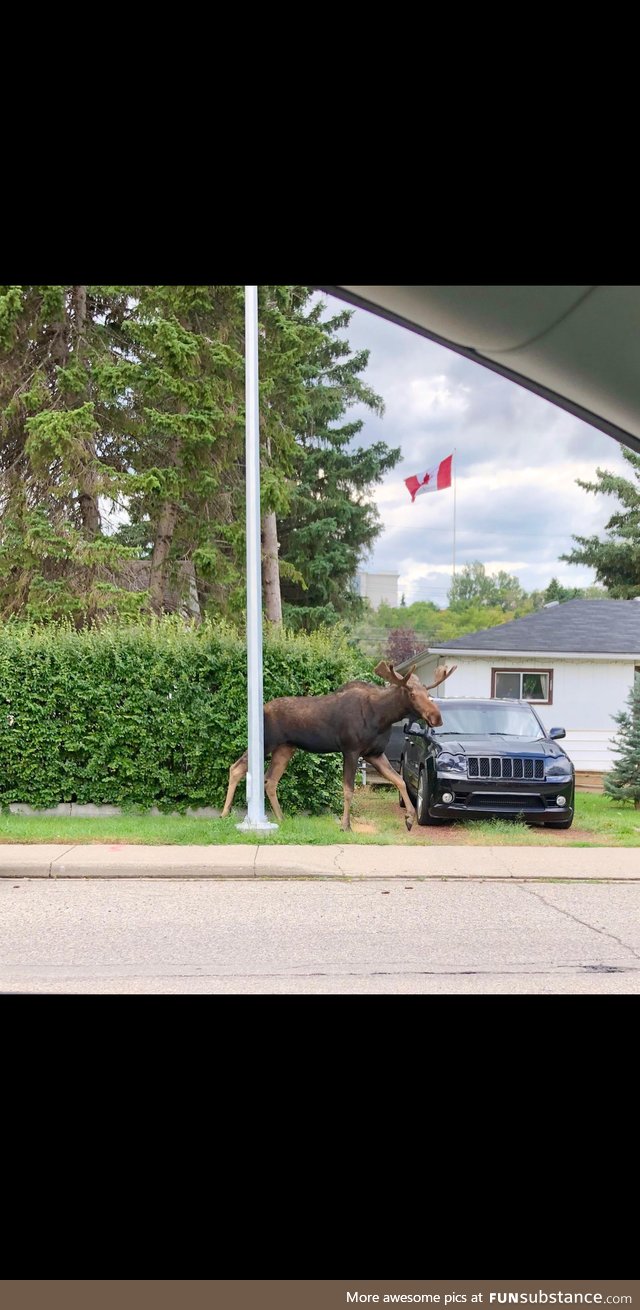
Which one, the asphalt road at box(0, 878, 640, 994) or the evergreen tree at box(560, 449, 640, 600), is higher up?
A: the evergreen tree at box(560, 449, 640, 600)

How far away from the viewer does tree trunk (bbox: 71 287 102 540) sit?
623 inches

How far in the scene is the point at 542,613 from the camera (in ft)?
72.2

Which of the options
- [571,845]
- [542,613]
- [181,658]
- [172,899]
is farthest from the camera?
[542,613]

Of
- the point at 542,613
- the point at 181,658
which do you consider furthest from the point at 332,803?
the point at 542,613

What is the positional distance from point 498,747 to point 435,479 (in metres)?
10.9

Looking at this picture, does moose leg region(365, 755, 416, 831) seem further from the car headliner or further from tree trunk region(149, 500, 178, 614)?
tree trunk region(149, 500, 178, 614)

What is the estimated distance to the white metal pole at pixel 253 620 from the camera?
32.4ft

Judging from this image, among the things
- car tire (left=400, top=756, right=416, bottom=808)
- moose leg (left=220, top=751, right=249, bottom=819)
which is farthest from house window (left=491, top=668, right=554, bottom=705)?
moose leg (left=220, top=751, right=249, bottom=819)

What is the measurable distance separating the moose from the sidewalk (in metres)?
1.20

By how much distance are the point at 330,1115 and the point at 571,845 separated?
351 inches

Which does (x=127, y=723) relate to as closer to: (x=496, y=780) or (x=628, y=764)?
(x=496, y=780)

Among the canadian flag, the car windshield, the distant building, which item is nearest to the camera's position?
the car windshield
